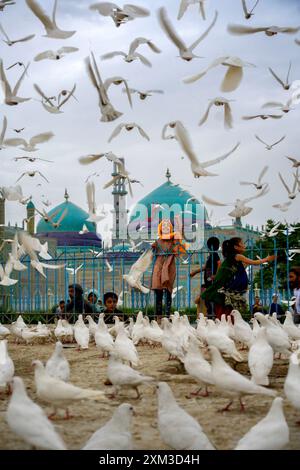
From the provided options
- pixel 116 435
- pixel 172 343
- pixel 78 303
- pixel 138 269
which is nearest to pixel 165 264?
pixel 138 269

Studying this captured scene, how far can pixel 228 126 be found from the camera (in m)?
5.89

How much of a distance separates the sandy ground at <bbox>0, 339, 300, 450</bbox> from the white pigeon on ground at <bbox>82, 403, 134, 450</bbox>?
37 cm

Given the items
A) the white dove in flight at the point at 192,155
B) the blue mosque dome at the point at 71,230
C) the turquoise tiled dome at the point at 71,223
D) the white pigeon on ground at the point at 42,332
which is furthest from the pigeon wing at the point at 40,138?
the turquoise tiled dome at the point at 71,223

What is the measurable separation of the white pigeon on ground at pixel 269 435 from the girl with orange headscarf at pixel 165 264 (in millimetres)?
6980

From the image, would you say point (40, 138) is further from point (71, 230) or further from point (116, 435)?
point (71, 230)

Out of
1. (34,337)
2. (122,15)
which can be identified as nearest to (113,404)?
(122,15)

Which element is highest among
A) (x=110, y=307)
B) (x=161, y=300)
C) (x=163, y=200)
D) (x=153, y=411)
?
(x=163, y=200)

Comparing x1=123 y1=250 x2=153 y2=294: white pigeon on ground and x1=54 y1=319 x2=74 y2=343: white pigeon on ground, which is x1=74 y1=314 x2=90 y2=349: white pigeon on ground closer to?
x1=54 y1=319 x2=74 y2=343: white pigeon on ground

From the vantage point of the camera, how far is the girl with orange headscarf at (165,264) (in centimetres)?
1049

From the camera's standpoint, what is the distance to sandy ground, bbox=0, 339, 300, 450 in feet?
13.0

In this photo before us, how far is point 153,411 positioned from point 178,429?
1260 mm

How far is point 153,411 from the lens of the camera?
4770mm

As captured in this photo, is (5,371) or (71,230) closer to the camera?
(5,371)
